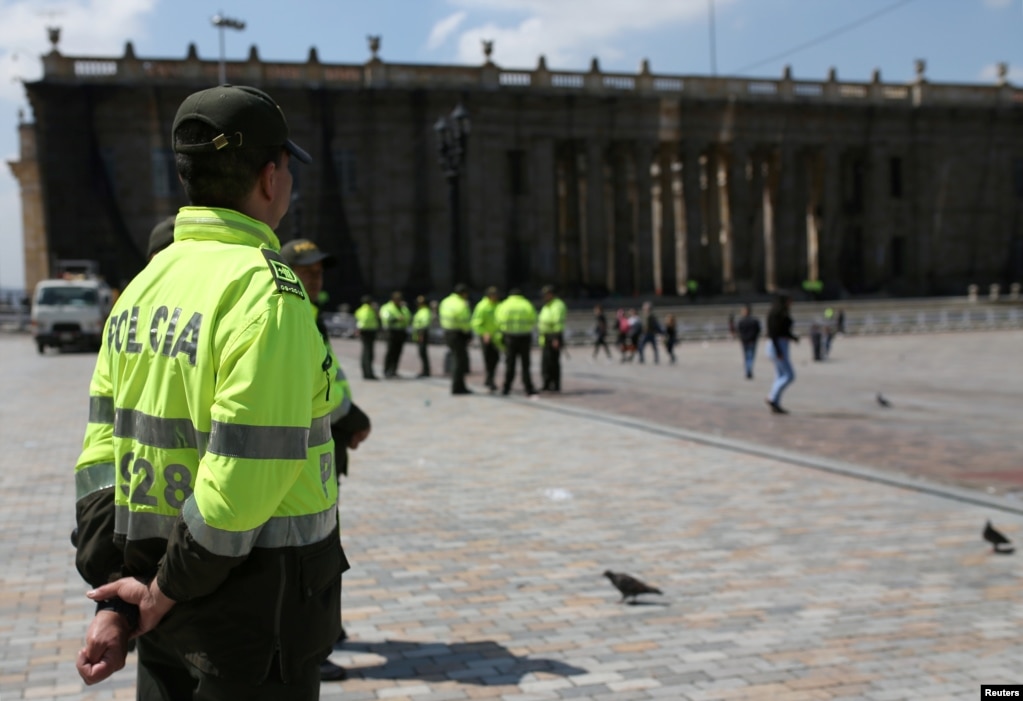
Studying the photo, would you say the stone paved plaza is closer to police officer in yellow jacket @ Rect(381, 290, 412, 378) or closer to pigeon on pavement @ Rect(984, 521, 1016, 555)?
pigeon on pavement @ Rect(984, 521, 1016, 555)

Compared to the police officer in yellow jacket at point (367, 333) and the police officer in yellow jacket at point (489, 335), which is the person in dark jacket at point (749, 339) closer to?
the police officer in yellow jacket at point (489, 335)

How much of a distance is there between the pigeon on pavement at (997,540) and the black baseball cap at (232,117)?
5919 mm

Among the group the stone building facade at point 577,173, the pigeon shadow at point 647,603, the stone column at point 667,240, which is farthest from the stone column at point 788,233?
the pigeon shadow at point 647,603

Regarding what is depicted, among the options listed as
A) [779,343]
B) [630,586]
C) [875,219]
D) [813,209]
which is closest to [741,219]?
[813,209]

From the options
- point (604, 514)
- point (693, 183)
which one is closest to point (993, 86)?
point (693, 183)

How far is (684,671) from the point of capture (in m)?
5.12

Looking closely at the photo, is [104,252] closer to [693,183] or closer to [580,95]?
[580,95]

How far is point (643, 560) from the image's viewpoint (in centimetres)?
716

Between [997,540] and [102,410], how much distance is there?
5.95 metres

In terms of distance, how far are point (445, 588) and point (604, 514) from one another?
230 centimetres

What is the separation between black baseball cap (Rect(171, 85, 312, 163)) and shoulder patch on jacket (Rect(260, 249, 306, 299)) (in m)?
0.26

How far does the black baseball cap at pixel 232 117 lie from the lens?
2576 mm

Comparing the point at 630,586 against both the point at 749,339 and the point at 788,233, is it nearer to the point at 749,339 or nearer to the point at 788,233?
the point at 749,339

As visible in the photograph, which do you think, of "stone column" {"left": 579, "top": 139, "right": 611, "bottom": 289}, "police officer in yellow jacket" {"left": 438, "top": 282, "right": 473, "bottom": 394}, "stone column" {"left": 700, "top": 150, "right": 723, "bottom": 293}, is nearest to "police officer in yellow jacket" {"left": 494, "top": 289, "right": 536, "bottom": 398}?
"police officer in yellow jacket" {"left": 438, "top": 282, "right": 473, "bottom": 394}
